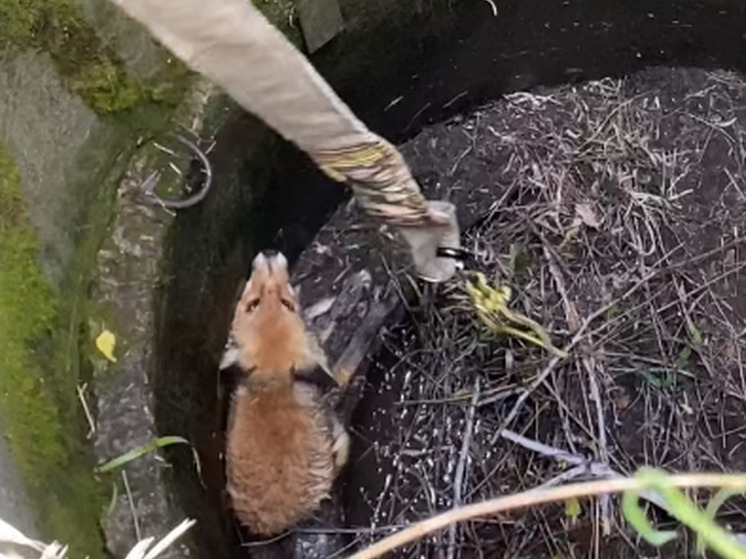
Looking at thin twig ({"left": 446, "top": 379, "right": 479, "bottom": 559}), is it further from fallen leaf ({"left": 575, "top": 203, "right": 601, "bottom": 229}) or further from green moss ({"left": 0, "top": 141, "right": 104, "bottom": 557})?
green moss ({"left": 0, "top": 141, "right": 104, "bottom": 557})

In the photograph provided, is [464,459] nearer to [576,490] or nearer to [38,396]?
[38,396]

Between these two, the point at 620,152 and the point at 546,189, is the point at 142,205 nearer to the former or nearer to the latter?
the point at 546,189

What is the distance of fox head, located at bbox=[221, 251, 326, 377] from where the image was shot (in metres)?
2.08

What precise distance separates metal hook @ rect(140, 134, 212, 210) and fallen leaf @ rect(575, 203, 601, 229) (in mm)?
855

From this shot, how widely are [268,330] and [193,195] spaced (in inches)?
10.6

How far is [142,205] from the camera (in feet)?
6.33

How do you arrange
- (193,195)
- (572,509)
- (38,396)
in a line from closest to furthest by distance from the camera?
A: 1. (38,396)
2. (193,195)
3. (572,509)

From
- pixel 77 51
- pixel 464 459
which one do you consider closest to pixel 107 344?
pixel 77 51

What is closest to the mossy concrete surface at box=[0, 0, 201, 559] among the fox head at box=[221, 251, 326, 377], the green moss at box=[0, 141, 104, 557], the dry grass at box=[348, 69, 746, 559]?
the green moss at box=[0, 141, 104, 557]

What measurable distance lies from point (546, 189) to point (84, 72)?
1.03 meters

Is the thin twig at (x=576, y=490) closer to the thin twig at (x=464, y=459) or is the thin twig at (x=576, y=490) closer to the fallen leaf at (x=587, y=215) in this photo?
the thin twig at (x=464, y=459)

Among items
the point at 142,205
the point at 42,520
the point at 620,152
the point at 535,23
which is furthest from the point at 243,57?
the point at 620,152

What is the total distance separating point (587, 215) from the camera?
8.21 ft

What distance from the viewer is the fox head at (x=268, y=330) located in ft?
6.81
